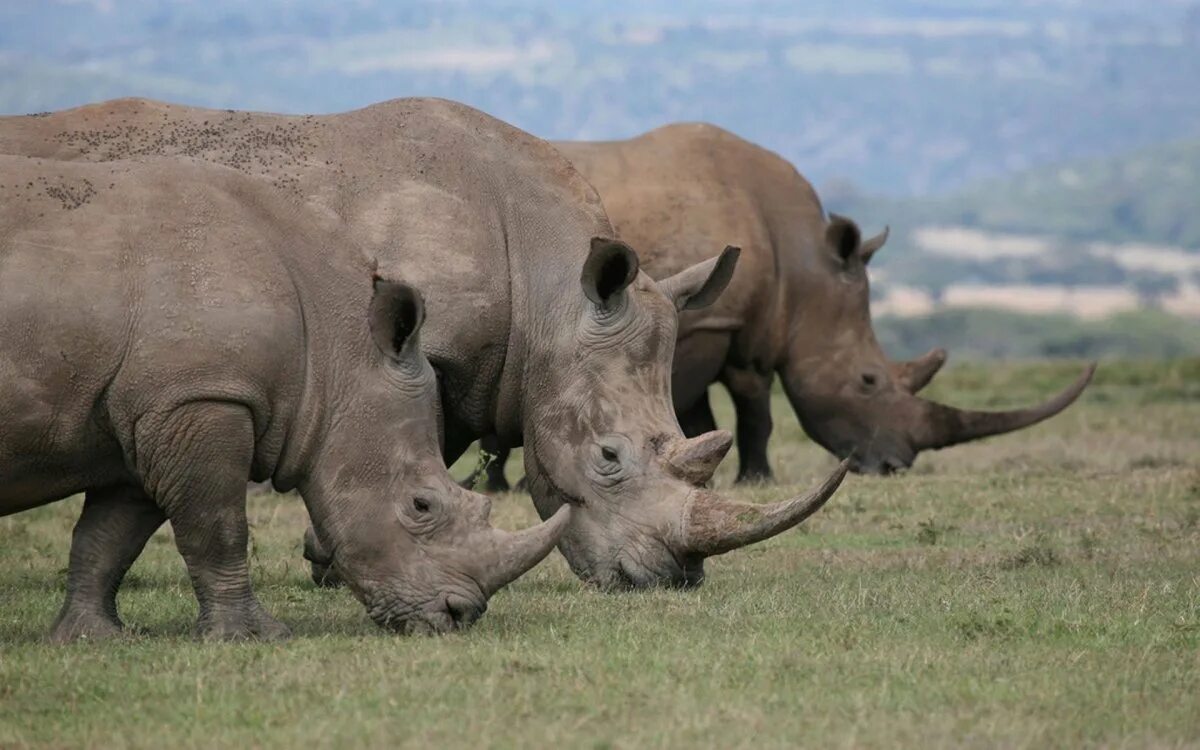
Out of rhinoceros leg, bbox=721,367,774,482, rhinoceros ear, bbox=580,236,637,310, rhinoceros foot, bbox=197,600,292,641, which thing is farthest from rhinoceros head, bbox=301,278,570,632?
rhinoceros leg, bbox=721,367,774,482

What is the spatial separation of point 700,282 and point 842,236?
522cm

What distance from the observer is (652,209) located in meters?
15.6

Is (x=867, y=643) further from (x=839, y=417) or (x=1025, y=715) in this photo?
(x=839, y=417)

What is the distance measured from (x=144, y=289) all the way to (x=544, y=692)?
2.18 m

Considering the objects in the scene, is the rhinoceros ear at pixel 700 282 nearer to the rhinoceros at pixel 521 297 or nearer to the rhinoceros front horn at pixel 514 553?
the rhinoceros at pixel 521 297

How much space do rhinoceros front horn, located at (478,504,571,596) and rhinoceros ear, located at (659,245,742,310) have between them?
2.59 metres

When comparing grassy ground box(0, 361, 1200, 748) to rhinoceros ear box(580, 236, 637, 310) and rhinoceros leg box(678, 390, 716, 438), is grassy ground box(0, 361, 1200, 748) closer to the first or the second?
rhinoceros ear box(580, 236, 637, 310)

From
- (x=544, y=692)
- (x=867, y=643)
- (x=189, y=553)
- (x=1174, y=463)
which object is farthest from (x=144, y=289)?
(x=1174, y=463)

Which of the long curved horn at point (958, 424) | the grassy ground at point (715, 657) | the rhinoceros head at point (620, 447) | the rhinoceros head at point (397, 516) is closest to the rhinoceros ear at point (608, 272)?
the rhinoceros head at point (620, 447)

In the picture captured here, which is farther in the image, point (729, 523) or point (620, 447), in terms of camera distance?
point (620, 447)

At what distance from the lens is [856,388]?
1705 centimetres

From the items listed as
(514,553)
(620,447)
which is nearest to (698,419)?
(620,447)

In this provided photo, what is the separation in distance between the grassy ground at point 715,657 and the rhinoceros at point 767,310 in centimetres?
278

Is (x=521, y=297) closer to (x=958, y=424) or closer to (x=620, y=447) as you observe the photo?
(x=620, y=447)
